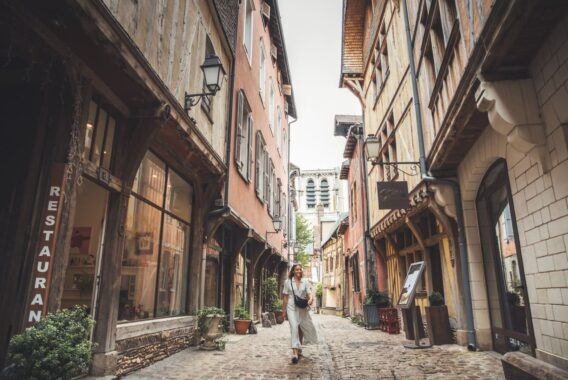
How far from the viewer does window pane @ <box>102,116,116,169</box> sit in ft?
15.6

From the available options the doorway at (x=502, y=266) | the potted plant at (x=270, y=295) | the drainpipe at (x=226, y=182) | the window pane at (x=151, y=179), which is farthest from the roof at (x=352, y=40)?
the window pane at (x=151, y=179)

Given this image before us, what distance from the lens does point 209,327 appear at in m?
7.01

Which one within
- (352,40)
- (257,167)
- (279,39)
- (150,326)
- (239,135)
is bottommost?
(150,326)

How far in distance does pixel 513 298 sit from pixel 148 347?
16.8 feet

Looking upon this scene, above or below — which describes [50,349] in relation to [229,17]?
below

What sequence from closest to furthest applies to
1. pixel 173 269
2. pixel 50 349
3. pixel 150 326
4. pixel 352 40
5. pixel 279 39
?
pixel 50 349 < pixel 150 326 < pixel 173 269 < pixel 352 40 < pixel 279 39

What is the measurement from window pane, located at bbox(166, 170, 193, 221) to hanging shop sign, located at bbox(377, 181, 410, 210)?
3.71 meters

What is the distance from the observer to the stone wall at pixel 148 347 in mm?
4801

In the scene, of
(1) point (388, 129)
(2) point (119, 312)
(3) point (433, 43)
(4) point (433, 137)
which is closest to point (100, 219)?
(2) point (119, 312)

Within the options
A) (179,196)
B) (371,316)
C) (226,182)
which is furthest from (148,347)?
(371,316)

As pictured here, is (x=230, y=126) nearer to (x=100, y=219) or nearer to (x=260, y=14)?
(x=100, y=219)

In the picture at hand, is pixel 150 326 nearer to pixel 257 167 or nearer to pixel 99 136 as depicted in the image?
pixel 99 136

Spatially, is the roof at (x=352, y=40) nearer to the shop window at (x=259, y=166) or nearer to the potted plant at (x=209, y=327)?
the shop window at (x=259, y=166)

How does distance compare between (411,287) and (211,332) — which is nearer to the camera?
(211,332)
